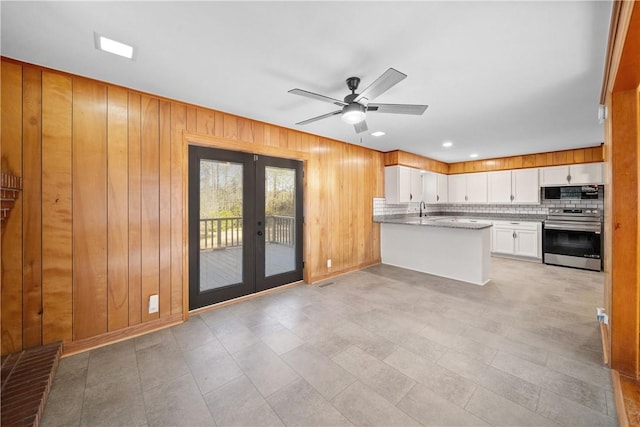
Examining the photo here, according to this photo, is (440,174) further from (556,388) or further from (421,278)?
(556,388)

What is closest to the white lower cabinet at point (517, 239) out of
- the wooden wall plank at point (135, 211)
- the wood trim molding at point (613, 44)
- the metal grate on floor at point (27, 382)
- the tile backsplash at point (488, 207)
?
the tile backsplash at point (488, 207)

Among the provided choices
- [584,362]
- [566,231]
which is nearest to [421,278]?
[584,362]

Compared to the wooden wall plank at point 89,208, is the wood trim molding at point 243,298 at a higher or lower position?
lower

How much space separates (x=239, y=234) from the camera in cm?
342

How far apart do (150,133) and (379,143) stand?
364cm

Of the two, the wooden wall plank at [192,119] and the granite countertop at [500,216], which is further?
the granite countertop at [500,216]

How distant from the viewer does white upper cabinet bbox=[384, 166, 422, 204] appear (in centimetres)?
539

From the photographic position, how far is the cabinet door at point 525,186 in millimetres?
5711

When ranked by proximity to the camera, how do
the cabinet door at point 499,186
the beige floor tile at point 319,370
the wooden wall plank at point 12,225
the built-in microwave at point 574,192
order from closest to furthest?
the beige floor tile at point 319,370, the wooden wall plank at point 12,225, the built-in microwave at point 574,192, the cabinet door at point 499,186

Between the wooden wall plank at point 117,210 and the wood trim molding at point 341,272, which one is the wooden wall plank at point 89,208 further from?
the wood trim molding at point 341,272

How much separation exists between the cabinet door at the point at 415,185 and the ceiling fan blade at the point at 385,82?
13.0 ft

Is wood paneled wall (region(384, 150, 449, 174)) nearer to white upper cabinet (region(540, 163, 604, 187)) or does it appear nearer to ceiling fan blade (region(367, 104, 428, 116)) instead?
white upper cabinet (region(540, 163, 604, 187))

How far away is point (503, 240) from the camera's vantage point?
19.3ft

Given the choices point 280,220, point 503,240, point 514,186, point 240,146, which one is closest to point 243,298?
point 280,220
